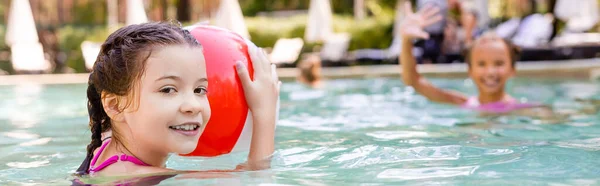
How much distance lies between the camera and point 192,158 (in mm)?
4141

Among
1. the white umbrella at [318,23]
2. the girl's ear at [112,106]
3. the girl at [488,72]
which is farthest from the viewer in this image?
the white umbrella at [318,23]

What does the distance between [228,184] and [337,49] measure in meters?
13.3

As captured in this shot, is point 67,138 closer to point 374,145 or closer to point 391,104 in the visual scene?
point 374,145

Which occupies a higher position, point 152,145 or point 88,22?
point 152,145

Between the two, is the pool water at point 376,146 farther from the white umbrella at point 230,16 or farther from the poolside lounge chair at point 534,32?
the poolside lounge chair at point 534,32

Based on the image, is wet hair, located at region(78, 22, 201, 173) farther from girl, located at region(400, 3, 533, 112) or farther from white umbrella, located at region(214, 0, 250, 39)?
white umbrella, located at region(214, 0, 250, 39)

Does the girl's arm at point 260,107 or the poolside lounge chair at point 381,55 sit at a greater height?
the girl's arm at point 260,107

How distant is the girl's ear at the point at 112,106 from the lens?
3168 millimetres

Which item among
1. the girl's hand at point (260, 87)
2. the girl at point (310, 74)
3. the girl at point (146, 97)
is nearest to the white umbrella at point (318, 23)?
the girl at point (310, 74)

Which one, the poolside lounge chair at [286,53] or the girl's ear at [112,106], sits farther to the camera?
the poolside lounge chair at [286,53]

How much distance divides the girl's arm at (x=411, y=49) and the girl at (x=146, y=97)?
2958 millimetres

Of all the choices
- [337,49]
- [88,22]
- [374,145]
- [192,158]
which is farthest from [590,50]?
[88,22]

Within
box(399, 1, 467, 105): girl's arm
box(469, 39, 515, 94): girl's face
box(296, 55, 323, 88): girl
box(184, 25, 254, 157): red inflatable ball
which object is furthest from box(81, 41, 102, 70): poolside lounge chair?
box(184, 25, 254, 157): red inflatable ball

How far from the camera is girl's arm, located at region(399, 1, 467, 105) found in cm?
618
